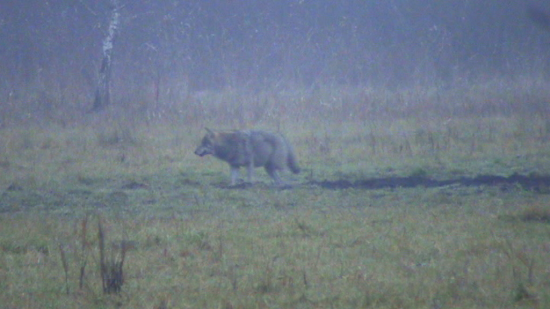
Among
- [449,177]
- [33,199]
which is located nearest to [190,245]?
[33,199]

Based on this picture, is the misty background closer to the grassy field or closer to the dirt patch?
the grassy field

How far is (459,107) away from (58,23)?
20.4 meters

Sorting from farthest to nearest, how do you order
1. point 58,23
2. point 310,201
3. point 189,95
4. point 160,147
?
point 58,23, point 189,95, point 160,147, point 310,201

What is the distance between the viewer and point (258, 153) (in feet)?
38.0

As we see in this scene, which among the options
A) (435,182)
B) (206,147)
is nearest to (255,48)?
(206,147)

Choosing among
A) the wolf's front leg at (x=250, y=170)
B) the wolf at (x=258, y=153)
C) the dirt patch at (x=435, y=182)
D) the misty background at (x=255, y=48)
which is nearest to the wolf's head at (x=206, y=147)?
the wolf at (x=258, y=153)

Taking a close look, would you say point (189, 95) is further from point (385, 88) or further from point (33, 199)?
point (33, 199)

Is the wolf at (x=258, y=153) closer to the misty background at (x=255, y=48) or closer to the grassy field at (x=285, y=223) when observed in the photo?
the grassy field at (x=285, y=223)

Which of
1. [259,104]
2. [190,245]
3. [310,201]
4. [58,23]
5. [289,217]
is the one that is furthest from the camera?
[58,23]

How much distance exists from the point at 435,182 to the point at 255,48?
19962 mm

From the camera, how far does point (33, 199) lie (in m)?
10.1

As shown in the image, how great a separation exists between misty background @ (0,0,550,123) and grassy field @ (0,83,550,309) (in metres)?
6.77

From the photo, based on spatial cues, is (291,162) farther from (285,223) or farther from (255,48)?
(255,48)

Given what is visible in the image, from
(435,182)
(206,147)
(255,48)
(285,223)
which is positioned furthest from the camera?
(255,48)
